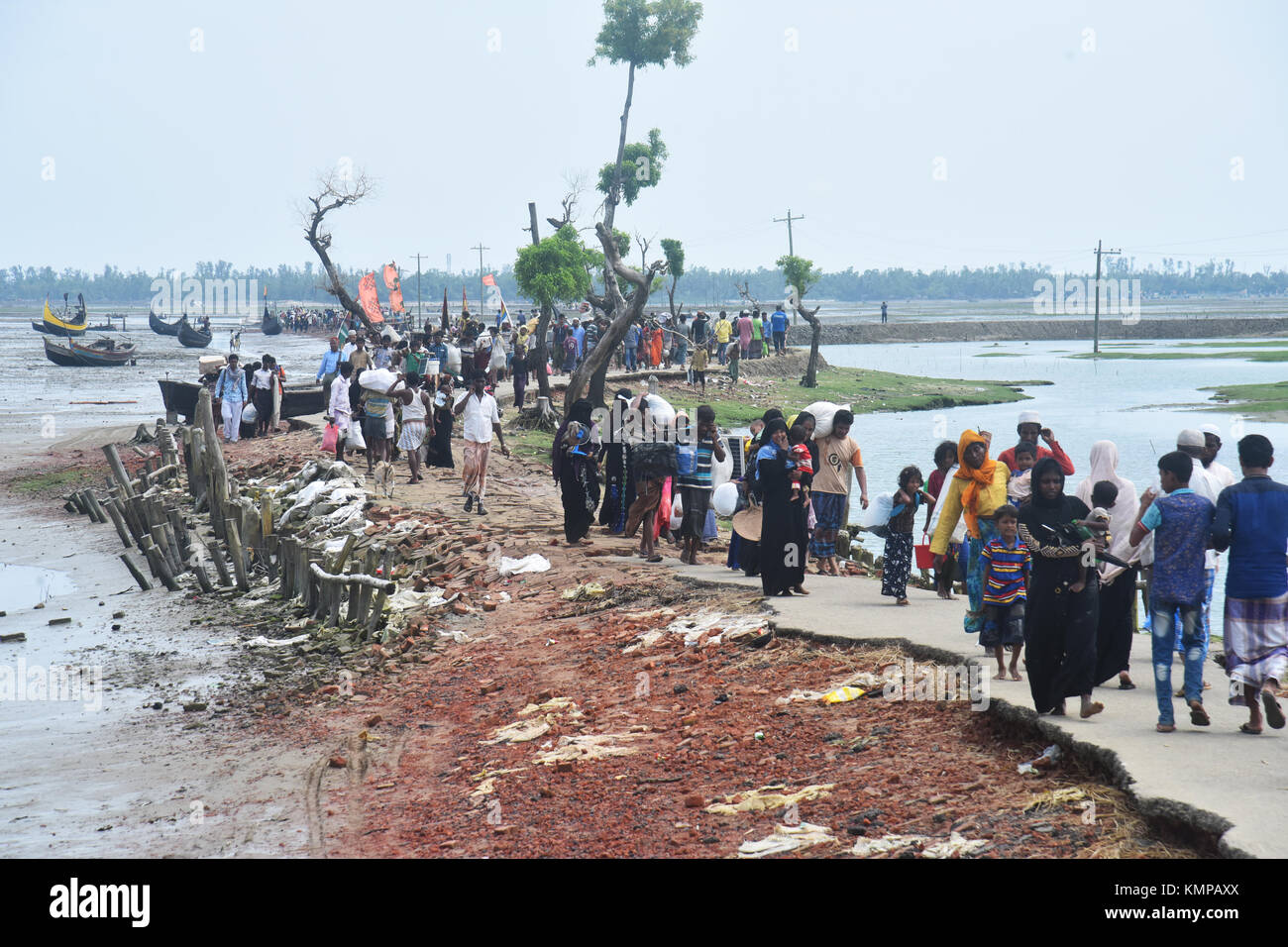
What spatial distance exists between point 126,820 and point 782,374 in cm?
3299

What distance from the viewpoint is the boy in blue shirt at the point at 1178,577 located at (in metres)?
5.89

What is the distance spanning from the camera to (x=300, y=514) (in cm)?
1494

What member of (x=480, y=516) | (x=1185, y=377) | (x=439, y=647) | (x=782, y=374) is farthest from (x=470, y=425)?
(x=1185, y=377)

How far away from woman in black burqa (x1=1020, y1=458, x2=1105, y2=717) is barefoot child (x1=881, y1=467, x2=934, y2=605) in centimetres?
293

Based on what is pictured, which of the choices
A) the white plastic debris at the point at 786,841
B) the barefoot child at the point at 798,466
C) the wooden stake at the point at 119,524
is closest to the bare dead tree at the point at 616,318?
the wooden stake at the point at 119,524

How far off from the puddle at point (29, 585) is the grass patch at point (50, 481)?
19.0 feet

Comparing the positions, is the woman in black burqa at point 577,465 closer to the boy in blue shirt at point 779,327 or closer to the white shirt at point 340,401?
the white shirt at point 340,401

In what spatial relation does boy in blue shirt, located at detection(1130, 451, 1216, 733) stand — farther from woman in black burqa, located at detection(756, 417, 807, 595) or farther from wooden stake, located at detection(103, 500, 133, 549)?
wooden stake, located at detection(103, 500, 133, 549)

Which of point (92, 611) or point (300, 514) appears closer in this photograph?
point (92, 611)

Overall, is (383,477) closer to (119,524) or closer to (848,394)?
(119,524)

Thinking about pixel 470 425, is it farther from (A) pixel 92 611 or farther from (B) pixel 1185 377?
(B) pixel 1185 377

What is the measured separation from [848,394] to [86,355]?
29944mm

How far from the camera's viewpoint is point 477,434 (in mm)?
13398
